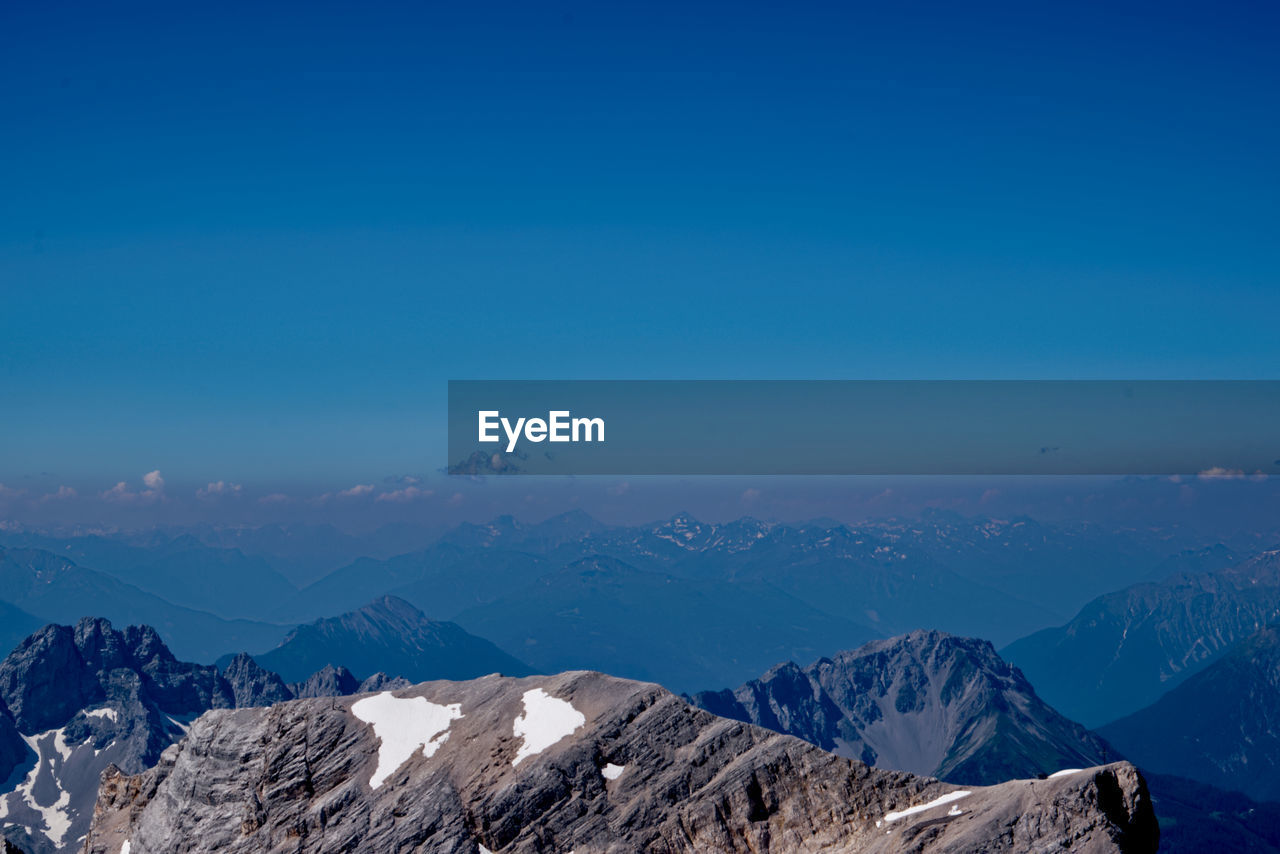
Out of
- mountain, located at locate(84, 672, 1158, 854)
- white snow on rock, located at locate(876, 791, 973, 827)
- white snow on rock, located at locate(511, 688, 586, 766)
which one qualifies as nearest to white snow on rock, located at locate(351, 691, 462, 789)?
mountain, located at locate(84, 672, 1158, 854)

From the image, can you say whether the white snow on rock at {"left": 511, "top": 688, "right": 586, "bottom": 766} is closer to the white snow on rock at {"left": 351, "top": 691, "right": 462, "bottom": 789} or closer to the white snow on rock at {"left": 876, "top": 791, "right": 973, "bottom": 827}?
the white snow on rock at {"left": 351, "top": 691, "right": 462, "bottom": 789}

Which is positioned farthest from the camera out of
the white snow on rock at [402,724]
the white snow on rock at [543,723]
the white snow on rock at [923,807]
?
the white snow on rock at [402,724]

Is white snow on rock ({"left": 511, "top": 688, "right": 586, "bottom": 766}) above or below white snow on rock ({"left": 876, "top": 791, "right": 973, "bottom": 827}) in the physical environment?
above

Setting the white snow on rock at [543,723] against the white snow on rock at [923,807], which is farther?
the white snow on rock at [543,723]

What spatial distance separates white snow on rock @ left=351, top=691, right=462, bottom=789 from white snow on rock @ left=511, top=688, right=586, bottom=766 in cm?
803

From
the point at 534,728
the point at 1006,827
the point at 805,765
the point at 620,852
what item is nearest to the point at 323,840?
the point at 534,728

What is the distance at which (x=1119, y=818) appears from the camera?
75.2 m

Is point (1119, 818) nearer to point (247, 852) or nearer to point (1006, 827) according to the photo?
point (1006, 827)

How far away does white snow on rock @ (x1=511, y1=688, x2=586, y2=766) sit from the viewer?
9912 cm

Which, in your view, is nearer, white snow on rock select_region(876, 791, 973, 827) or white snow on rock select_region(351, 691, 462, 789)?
white snow on rock select_region(876, 791, 973, 827)

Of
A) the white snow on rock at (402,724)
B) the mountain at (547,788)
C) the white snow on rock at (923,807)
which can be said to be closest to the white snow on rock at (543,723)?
Answer: the mountain at (547,788)

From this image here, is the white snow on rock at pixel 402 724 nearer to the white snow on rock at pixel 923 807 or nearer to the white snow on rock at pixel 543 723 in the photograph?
the white snow on rock at pixel 543 723

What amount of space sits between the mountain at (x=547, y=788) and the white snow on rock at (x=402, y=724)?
187 mm

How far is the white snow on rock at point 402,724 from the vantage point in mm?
102562
